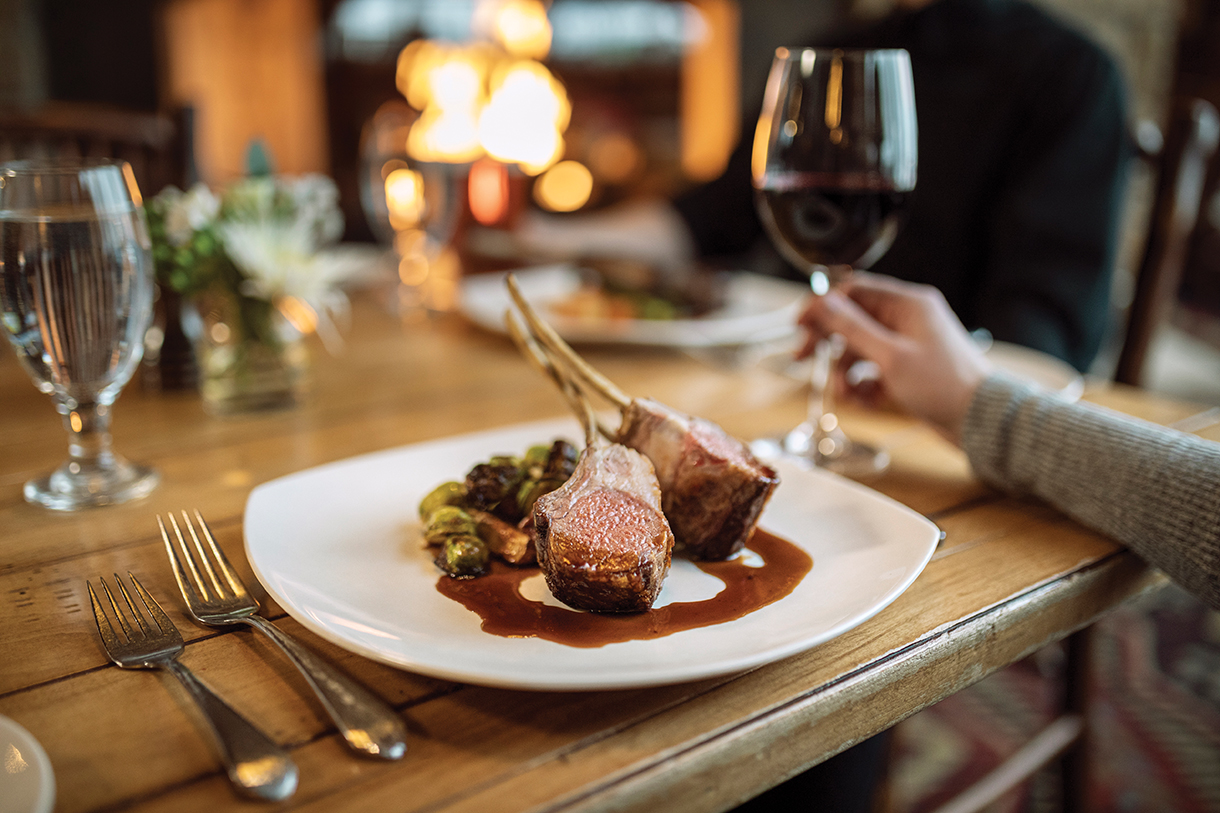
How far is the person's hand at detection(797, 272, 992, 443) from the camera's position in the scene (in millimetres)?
908

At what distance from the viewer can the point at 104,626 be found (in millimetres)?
594

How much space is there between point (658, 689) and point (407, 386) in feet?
2.55

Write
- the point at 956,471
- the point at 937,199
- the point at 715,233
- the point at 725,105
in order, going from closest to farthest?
1. the point at 956,471
2. the point at 937,199
3. the point at 715,233
4. the point at 725,105

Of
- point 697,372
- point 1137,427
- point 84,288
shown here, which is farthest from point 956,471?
point 84,288

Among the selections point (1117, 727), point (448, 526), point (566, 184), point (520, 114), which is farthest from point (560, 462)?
point (566, 184)

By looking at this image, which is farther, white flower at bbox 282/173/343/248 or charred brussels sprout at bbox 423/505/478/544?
white flower at bbox 282/173/343/248

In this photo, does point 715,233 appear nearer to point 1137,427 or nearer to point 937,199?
point 937,199

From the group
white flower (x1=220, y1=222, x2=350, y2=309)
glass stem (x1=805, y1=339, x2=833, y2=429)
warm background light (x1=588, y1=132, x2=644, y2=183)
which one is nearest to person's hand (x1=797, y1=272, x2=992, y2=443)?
glass stem (x1=805, y1=339, x2=833, y2=429)

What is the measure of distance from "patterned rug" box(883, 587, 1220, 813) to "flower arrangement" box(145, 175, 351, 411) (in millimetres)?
1235

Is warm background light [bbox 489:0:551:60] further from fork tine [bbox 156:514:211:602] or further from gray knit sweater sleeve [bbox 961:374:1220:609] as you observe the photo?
fork tine [bbox 156:514:211:602]

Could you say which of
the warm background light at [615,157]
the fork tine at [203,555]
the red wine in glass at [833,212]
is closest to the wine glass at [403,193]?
the red wine in glass at [833,212]

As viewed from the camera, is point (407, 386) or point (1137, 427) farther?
point (407, 386)

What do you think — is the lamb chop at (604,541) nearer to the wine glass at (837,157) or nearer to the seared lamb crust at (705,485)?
the seared lamb crust at (705,485)

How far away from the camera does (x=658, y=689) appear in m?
0.54
